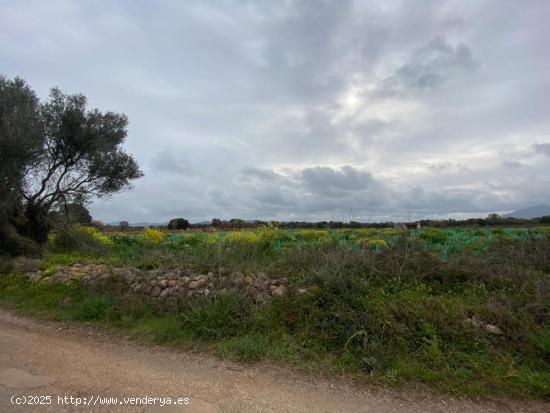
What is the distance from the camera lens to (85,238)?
49.4 feet

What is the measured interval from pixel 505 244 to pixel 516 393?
17.4ft

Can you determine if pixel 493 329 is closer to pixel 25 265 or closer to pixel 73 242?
pixel 25 265

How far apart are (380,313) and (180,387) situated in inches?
122

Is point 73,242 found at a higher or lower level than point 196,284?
higher

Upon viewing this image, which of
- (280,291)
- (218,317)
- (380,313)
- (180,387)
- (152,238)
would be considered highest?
(152,238)

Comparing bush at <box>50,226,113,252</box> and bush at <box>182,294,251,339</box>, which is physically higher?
bush at <box>50,226,113,252</box>

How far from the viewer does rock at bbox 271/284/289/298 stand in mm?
6465

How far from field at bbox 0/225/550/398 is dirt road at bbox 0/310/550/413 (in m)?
0.29

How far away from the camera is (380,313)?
5.44 m

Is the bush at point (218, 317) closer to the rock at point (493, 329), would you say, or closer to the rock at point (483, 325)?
the rock at point (483, 325)

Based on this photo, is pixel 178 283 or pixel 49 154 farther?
pixel 49 154

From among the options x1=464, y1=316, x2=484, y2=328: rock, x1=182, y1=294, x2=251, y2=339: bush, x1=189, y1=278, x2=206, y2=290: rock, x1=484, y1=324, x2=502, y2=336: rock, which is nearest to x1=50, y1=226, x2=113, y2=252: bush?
x1=189, y1=278, x2=206, y2=290: rock

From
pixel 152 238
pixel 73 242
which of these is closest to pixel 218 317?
pixel 152 238

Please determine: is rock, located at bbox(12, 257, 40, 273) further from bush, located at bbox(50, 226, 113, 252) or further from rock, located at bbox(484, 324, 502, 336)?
rock, located at bbox(484, 324, 502, 336)
